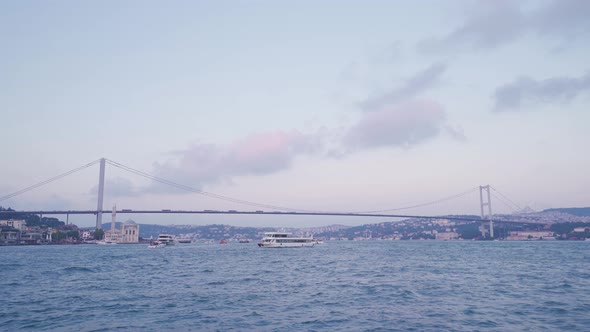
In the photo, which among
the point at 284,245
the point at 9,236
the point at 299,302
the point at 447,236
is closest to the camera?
the point at 299,302

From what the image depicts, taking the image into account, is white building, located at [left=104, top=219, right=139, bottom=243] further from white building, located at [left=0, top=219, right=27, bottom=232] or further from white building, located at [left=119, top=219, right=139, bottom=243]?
white building, located at [left=0, top=219, right=27, bottom=232]

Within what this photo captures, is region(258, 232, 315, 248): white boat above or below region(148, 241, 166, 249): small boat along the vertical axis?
above

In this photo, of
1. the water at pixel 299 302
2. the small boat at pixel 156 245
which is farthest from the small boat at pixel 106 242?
the water at pixel 299 302

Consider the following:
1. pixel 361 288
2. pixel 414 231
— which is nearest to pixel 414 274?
pixel 361 288

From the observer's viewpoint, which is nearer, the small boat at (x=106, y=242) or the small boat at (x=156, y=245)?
the small boat at (x=156, y=245)

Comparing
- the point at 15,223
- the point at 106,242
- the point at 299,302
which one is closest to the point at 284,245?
the point at 106,242

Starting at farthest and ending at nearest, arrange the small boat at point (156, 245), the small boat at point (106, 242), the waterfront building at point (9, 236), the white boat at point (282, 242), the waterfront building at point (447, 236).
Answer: the waterfront building at point (447, 236), the small boat at point (106, 242), the waterfront building at point (9, 236), the small boat at point (156, 245), the white boat at point (282, 242)

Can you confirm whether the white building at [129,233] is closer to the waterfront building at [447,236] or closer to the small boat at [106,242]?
the small boat at [106,242]

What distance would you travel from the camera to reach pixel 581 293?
17938mm

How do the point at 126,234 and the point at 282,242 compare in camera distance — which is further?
the point at 126,234

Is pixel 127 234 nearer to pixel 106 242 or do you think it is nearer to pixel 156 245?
pixel 106 242

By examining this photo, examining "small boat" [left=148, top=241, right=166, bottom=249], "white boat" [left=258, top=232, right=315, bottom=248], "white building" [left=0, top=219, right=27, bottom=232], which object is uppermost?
"white building" [left=0, top=219, right=27, bottom=232]

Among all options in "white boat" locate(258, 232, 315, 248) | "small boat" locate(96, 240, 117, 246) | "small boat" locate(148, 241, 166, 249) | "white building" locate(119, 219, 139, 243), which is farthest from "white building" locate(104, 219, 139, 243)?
"white boat" locate(258, 232, 315, 248)

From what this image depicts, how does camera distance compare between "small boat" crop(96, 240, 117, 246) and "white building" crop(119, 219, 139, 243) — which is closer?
"small boat" crop(96, 240, 117, 246)
